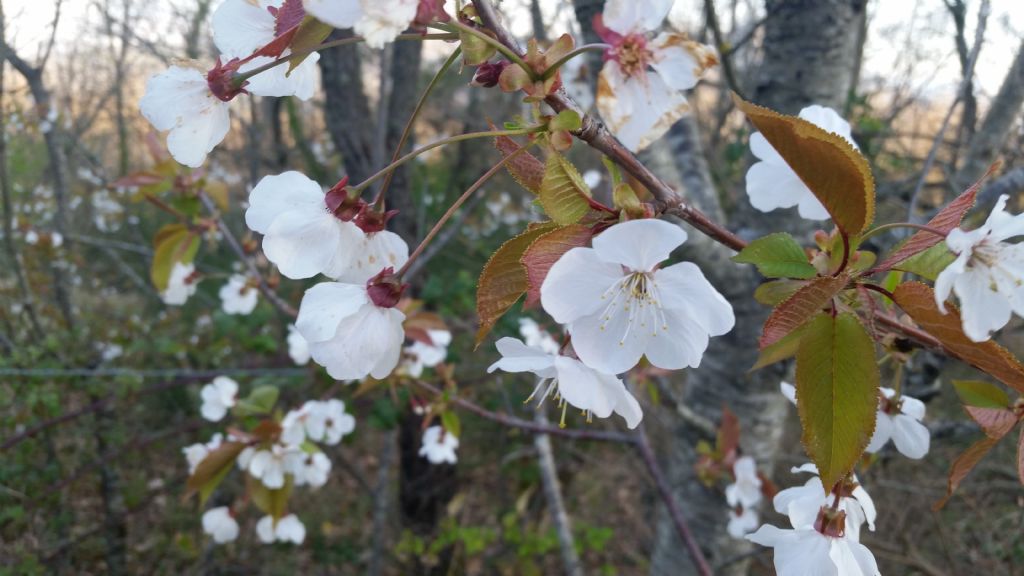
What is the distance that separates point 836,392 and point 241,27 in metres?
0.54

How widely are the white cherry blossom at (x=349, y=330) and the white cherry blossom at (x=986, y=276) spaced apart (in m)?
0.42

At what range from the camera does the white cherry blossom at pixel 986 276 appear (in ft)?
1.40

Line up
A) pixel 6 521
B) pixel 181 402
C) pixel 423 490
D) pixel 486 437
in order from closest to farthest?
pixel 6 521, pixel 423 490, pixel 181 402, pixel 486 437

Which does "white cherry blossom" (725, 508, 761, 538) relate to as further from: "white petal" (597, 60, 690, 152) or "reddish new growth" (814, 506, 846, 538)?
"white petal" (597, 60, 690, 152)

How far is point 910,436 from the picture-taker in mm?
727

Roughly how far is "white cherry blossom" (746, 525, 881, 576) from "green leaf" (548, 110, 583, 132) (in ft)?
1.27

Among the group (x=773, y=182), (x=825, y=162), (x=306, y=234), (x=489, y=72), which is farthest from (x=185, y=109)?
(x=773, y=182)

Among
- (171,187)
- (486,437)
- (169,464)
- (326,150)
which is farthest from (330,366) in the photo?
(326,150)

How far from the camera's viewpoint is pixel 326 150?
→ 5875 mm

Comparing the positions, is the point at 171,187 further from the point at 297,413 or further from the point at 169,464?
the point at 169,464

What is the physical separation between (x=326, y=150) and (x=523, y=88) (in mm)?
5776

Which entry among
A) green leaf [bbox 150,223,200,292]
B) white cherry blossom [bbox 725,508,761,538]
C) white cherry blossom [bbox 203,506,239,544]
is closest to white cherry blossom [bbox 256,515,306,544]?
white cherry blossom [bbox 203,506,239,544]

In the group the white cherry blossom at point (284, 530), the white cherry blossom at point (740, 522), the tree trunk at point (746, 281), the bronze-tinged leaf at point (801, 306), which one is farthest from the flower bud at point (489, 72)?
the white cherry blossom at point (284, 530)

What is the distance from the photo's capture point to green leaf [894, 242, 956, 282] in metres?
0.49
